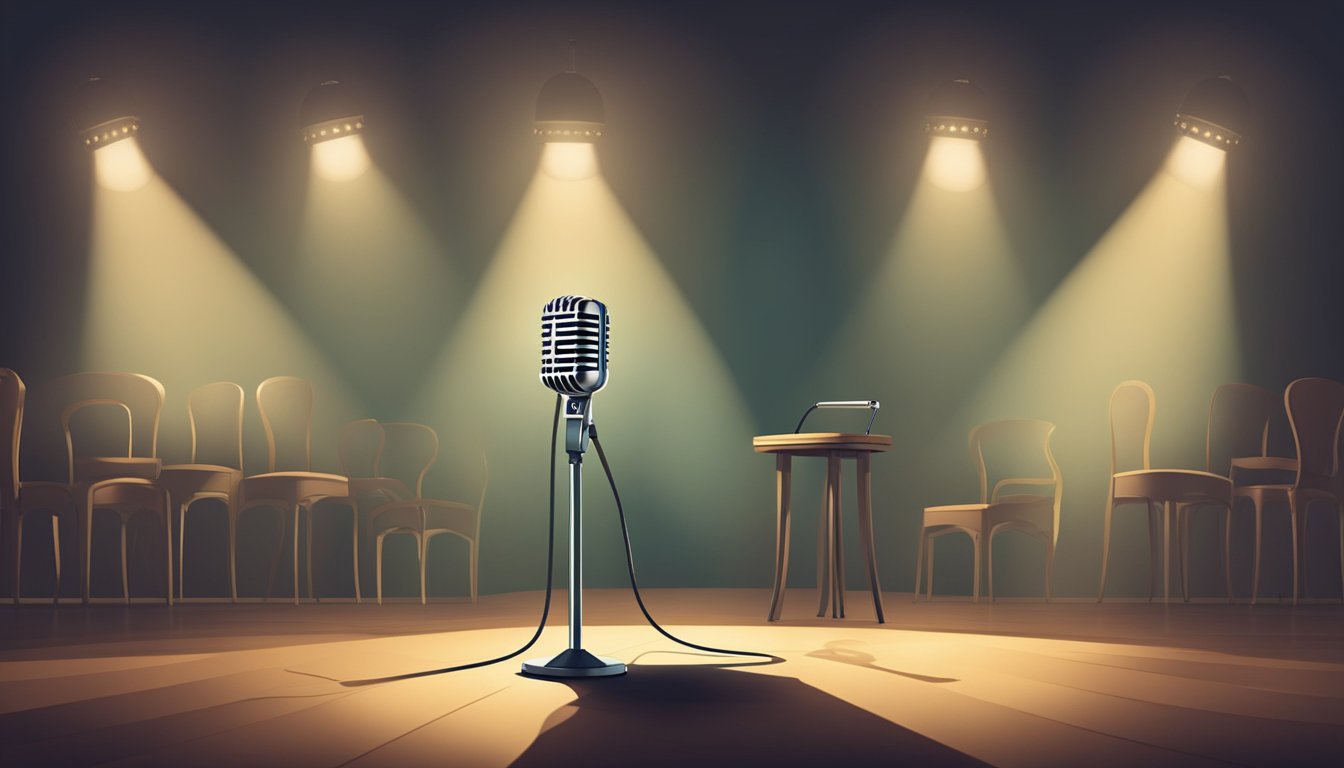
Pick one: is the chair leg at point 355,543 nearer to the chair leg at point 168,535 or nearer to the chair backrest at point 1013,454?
the chair leg at point 168,535

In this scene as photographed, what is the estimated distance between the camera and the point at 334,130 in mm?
6816

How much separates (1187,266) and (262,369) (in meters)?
5.24

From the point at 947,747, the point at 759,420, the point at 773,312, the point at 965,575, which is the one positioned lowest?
the point at 965,575

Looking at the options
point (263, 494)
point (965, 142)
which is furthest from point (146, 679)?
point (965, 142)

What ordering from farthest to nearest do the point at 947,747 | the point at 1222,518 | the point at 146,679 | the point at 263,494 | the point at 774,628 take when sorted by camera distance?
1. the point at 1222,518
2. the point at 263,494
3. the point at 774,628
4. the point at 146,679
5. the point at 947,747

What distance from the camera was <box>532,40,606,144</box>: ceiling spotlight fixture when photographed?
6.82 m

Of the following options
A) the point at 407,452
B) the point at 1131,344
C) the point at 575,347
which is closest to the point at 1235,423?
the point at 1131,344

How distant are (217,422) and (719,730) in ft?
17.0

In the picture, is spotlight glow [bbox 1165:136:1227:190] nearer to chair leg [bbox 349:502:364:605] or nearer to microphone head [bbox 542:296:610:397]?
chair leg [bbox 349:502:364:605]

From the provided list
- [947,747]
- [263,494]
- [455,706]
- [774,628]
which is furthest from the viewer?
[263,494]

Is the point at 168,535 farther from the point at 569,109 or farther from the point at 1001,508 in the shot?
the point at 1001,508

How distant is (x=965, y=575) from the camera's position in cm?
681

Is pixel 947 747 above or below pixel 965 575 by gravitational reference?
above

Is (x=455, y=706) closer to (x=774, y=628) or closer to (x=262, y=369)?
(x=774, y=628)
